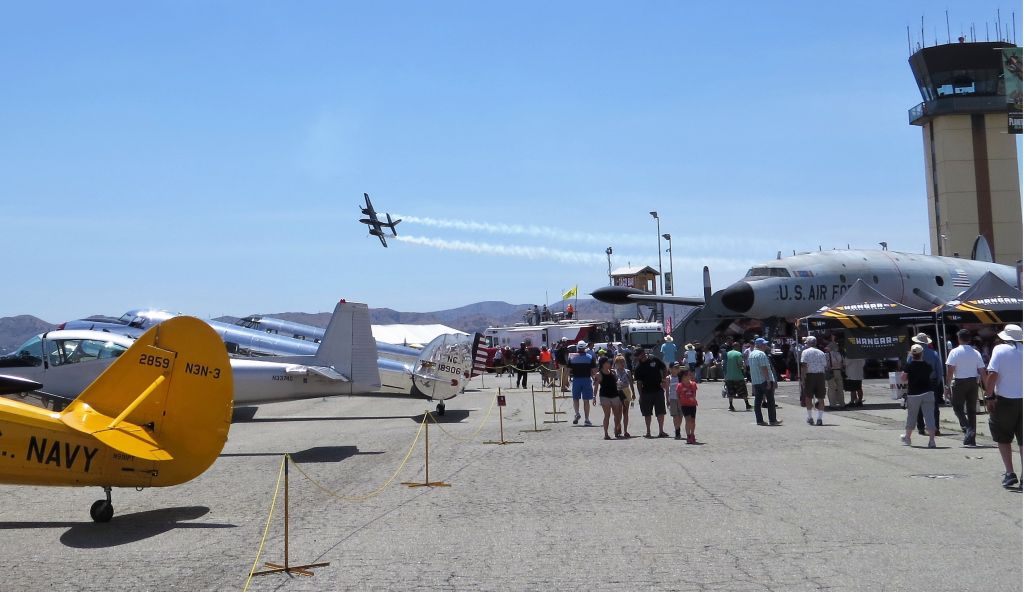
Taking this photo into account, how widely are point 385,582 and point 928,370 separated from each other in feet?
32.2

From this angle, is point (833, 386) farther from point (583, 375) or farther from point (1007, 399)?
point (1007, 399)

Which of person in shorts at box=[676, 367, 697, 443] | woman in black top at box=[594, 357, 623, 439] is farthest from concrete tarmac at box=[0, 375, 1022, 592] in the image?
woman in black top at box=[594, 357, 623, 439]

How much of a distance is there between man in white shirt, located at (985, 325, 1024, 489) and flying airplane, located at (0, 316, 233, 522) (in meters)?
7.97

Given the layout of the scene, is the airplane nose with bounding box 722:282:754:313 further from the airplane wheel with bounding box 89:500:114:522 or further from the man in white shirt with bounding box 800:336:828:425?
the airplane wheel with bounding box 89:500:114:522

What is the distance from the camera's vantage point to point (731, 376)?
21875 millimetres

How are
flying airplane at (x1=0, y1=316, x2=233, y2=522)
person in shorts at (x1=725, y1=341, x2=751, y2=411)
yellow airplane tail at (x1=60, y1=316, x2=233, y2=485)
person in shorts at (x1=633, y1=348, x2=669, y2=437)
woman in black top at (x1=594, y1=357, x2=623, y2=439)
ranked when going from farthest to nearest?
person in shorts at (x1=725, y1=341, x2=751, y2=411), person in shorts at (x1=633, y1=348, x2=669, y2=437), woman in black top at (x1=594, y1=357, x2=623, y2=439), yellow airplane tail at (x1=60, y1=316, x2=233, y2=485), flying airplane at (x1=0, y1=316, x2=233, y2=522)

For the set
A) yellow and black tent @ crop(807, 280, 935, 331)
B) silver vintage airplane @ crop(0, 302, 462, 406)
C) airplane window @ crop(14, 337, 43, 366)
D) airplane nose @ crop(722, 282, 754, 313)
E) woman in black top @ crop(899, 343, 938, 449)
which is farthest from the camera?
airplane nose @ crop(722, 282, 754, 313)

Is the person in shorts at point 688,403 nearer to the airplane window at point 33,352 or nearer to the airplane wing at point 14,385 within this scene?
the airplane wing at point 14,385

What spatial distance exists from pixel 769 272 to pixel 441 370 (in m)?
15.7

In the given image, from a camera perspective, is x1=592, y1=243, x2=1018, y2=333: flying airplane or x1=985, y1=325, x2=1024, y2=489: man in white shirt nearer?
x1=985, y1=325, x2=1024, y2=489: man in white shirt

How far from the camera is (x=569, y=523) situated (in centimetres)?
836

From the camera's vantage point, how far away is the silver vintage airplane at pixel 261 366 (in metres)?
18.3

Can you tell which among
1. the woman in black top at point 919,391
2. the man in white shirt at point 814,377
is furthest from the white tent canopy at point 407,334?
the woman in black top at point 919,391

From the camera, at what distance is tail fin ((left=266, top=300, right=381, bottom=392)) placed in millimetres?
18344
